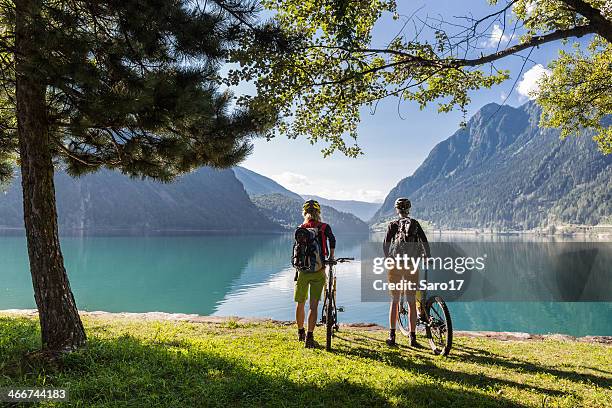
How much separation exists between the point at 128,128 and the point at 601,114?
14.0m

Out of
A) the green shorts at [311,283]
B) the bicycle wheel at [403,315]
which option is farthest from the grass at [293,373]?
the green shorts at [311,283]

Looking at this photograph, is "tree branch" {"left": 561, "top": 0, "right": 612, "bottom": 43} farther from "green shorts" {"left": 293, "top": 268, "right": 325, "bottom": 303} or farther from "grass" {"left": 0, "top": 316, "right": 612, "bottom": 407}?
"green shorts" {"left": 293, "top": 268, "right": 325, "bottom": 303}

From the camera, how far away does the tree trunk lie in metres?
5.73

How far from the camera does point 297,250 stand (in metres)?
7.34

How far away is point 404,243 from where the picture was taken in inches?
296

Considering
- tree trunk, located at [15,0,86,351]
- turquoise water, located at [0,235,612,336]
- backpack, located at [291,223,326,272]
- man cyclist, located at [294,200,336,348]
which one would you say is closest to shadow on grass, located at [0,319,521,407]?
tree trunk, located at [15,0,86,351]

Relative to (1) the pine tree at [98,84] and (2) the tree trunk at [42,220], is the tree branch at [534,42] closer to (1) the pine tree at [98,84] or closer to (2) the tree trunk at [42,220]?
(1) the pine tree at [98,84]

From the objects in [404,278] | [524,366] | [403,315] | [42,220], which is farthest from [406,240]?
[42,220]

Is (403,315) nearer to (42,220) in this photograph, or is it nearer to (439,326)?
(439,326)

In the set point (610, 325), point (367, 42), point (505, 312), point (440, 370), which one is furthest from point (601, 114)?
point (505, 312)

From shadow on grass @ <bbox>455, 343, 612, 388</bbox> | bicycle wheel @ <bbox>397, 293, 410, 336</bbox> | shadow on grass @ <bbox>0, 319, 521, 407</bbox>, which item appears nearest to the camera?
shadow on grass @ <bbox>0, 319, 521, 407</bbox>

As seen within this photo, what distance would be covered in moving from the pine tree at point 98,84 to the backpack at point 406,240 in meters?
3.22

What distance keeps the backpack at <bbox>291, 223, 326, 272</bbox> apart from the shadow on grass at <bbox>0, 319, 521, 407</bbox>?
1.94 m

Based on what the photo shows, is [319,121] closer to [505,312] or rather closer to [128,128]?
[128,128]
